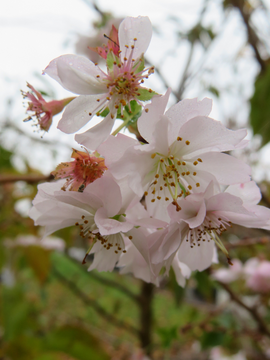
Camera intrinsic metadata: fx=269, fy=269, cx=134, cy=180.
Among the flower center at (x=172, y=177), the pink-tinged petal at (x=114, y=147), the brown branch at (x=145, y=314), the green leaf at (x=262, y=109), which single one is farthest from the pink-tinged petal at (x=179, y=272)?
the brown branch at (x=145, y=314)

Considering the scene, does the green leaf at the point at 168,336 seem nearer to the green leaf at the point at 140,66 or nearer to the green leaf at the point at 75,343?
the green leaf at the point at 75,343

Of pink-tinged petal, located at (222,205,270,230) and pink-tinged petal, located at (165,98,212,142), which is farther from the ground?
pink-tinged petal, located at (165,98,212,142)

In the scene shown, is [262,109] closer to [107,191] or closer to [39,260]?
[107,191]

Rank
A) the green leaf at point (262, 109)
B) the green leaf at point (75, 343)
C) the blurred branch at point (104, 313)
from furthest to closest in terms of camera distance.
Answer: the blurred branch at point (104, 313) < the green leaf at point (75, 343) < the green leaf at point (262, 109)

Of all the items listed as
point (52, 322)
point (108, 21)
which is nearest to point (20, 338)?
point (52, 322)

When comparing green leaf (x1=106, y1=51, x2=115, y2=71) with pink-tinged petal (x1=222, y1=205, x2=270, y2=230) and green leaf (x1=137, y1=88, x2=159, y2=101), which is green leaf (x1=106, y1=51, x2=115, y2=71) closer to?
green leaf (x1=137, y1=88, x2=159, y2=101)

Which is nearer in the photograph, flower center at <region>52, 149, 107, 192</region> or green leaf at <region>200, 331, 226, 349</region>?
flower center at <region>52, 149, 107, 192</region>

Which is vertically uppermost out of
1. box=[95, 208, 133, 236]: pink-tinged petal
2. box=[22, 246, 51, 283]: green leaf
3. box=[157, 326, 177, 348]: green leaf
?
box=[95, 208, 133, 236]: pink-tinged petal

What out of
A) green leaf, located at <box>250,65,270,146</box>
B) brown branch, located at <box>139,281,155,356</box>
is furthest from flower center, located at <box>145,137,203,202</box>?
brown branch, located at <box>139,281,155,356</box>
